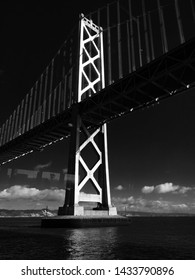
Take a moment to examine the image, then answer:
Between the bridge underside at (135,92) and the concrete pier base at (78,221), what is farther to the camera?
the concrete pier base at (78,221)

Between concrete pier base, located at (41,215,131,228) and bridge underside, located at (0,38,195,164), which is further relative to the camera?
concrete pier base, located at (41,215,131,228)

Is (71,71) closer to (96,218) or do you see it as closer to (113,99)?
(113,99)

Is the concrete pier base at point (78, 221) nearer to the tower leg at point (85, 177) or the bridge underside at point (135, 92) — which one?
the tower leg at point (85, 177)

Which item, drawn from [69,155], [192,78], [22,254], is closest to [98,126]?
[69,155]

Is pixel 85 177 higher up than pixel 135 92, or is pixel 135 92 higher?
pixel 135 92

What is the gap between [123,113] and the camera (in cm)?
3353

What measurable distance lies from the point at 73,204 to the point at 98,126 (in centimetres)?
1209

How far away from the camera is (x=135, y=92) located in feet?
94.3

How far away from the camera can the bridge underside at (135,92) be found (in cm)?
2397

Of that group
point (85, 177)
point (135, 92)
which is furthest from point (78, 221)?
point (135, 92)

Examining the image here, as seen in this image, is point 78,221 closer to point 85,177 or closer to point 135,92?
point 85,177

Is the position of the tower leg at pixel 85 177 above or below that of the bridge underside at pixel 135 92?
below

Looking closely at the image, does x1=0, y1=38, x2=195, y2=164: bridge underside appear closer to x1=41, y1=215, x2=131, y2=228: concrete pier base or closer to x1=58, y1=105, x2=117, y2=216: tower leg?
x1=58, y1=105, x2=117, y2=216: tower leg

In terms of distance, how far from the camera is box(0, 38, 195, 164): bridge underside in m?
24.0
